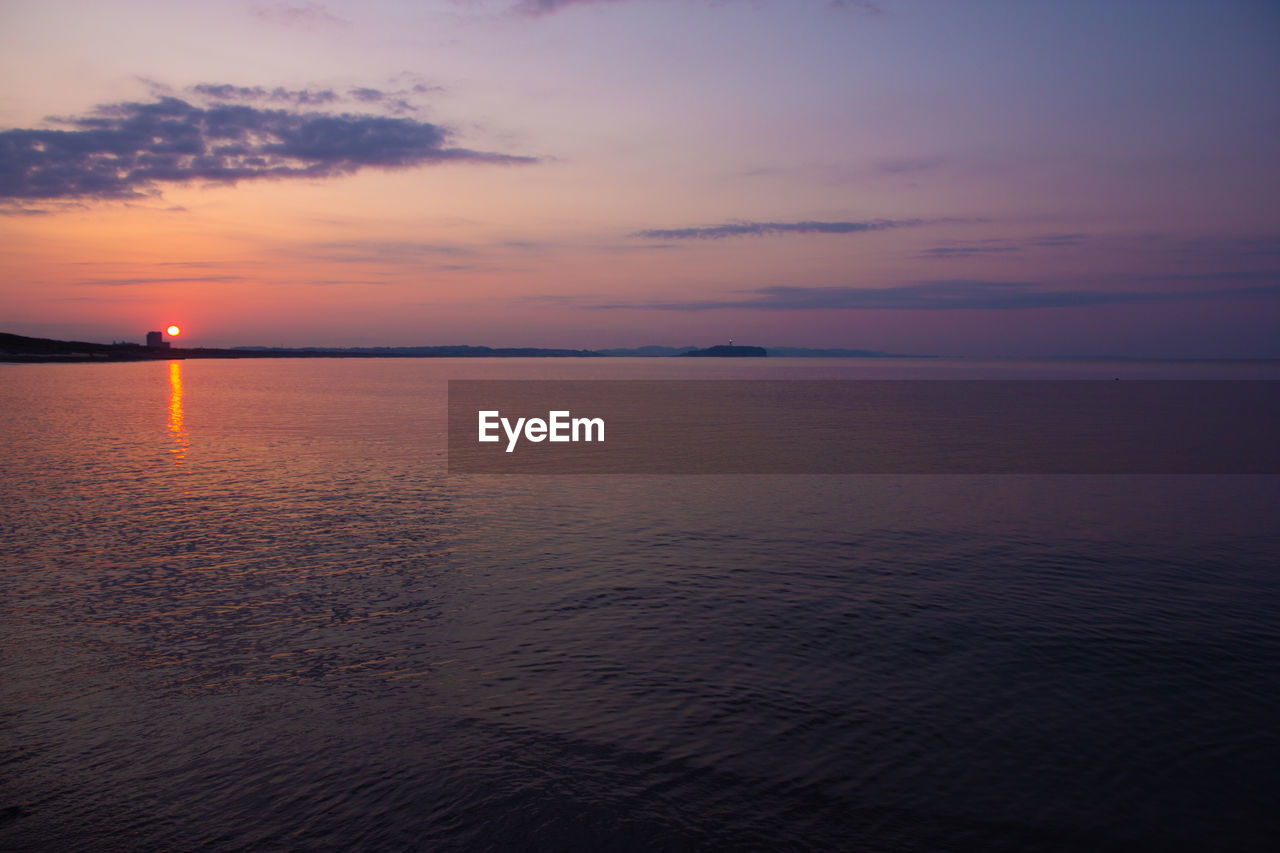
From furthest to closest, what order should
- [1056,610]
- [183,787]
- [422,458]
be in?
[422,458]
[1056,610]
[183,787]

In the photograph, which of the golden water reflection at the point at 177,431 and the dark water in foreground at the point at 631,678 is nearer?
the dark water in foreground at the point at 631,678

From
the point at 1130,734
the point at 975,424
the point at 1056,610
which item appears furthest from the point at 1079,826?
the point at 975,424

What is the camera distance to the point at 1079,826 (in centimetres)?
1026

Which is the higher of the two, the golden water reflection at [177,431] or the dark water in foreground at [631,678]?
the golden water reflection at [177,431]

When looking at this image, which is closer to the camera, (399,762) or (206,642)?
(399,762)

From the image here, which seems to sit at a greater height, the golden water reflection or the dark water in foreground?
the golden water reflection

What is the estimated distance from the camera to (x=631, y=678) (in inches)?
559

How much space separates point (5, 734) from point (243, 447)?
3790cm

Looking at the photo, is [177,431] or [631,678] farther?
[177,431]

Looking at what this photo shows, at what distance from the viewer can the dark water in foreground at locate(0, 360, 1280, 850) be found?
33.7 feet

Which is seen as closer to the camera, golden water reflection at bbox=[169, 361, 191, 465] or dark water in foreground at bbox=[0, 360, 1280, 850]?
dark water in foreground at bbox=[0, 360, 1280, 850]

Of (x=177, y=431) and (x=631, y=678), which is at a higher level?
(x=177, y=431)

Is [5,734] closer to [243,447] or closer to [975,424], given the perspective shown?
[243,447]

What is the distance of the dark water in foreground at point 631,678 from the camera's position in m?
10.3
